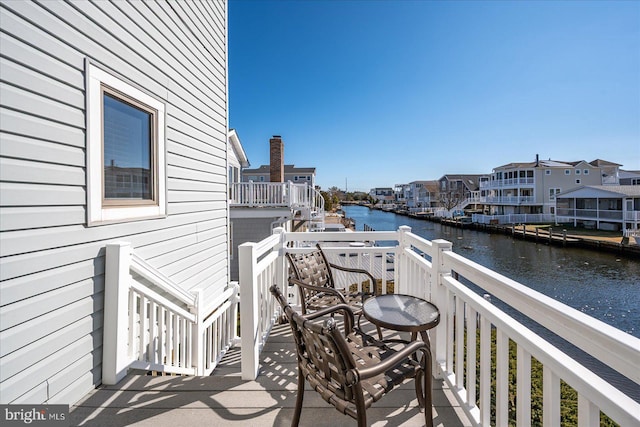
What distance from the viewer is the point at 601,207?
26219 mm

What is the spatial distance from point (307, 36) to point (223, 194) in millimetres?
10132

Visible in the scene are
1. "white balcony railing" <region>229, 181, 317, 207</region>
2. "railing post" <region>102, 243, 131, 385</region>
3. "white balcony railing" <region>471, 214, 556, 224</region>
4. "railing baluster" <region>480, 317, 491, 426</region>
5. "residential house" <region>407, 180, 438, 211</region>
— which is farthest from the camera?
"residential house" <region>407, 180, 438, 211</region>

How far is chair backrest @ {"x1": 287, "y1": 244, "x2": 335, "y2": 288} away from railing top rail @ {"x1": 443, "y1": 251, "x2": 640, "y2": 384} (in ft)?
6.57

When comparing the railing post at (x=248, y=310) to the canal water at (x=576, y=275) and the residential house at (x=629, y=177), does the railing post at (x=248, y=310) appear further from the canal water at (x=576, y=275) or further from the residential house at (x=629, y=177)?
the residential house at (x=629, y=177)

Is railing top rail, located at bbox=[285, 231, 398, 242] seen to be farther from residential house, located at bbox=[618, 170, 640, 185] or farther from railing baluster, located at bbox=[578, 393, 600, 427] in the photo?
residential house, located at bbox=[618, 170, 640, 185]

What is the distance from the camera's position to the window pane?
8.75 ft

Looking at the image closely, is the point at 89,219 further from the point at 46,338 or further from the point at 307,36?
the point at 307,36

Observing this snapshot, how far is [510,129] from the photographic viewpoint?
3347cm

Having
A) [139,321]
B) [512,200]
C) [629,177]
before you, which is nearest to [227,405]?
[139,321]

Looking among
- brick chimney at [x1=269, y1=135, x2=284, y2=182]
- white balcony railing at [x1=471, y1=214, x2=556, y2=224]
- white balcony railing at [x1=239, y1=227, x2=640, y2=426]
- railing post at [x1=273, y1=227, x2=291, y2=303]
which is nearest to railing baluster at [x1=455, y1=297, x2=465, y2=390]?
white balcony railing at [x1=239, y1=227, x2=640, y2=426]

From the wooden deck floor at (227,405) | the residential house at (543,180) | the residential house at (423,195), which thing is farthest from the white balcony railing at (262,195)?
the residential house at (423,195)

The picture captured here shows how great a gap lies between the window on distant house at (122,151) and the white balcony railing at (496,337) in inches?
49.8

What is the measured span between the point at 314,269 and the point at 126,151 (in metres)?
2.21

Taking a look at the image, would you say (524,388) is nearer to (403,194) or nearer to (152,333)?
(152,333)
